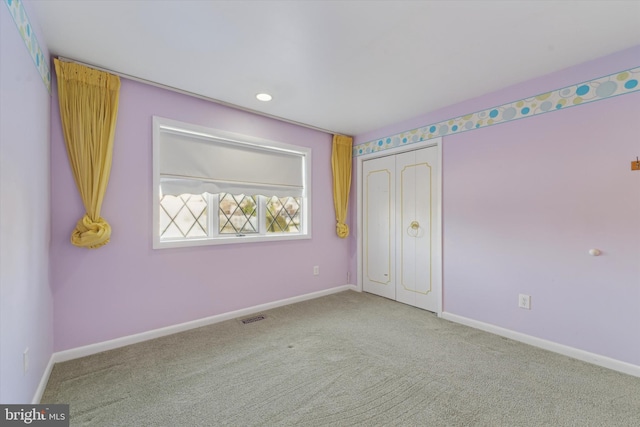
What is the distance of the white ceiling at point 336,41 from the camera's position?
1.66 meters

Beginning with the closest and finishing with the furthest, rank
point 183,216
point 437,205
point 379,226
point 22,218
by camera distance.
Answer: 1. point 22,218
2. point 183,216
3. point 437,205
4. point 379,226

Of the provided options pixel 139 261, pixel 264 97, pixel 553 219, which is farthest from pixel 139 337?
pixel 553 219

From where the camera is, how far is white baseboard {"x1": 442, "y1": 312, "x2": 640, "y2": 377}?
204cm

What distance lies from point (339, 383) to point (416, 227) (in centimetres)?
212

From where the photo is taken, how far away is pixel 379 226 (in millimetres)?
3941

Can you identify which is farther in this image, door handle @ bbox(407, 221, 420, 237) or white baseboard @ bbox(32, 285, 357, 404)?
door handle @ bbox(407, 221, 420, 237)

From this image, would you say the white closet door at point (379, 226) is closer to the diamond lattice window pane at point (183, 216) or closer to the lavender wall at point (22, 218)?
the diamond lattice window pane at point (183, 216)

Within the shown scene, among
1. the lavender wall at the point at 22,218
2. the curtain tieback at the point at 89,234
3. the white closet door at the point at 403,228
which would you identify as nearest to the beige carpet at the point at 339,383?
the lavender wall at the point at 22,218

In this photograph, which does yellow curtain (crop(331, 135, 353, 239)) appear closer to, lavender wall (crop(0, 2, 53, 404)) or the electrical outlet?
lavender wall (crop(0, 2, 53, 404))

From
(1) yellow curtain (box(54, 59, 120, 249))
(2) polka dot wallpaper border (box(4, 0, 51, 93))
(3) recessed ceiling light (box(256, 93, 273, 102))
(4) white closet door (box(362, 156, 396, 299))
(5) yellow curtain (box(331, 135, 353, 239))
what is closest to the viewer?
(2) polka dot wallpaper border (box(4, 0, 51, 93))

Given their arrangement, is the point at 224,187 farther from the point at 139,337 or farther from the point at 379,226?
the point at 379,226

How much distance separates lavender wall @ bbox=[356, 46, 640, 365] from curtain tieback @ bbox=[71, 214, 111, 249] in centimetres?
328

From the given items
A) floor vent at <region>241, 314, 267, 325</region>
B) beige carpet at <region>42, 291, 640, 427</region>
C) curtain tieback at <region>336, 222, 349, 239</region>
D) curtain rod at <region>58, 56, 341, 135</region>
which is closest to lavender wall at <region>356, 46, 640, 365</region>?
beige carpet at <region>42, 291, 640, 427</region>

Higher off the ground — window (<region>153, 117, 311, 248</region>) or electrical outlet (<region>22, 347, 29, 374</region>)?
window (<region>153, 117, 311, 248</region>)
